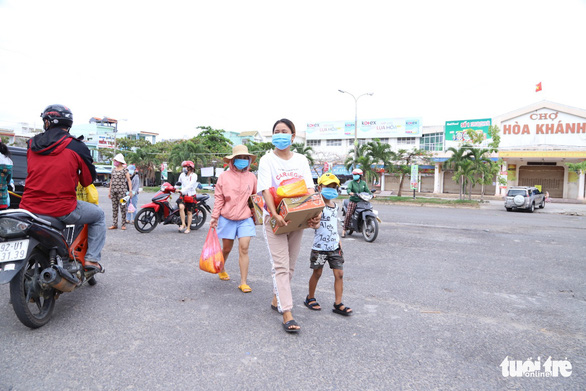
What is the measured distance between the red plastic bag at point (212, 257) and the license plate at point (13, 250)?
5.71 feet

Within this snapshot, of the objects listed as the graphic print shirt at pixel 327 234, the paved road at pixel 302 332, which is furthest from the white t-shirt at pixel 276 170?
the paved road at pixel 302 332

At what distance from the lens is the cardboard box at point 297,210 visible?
322cm

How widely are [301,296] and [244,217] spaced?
1.17 m

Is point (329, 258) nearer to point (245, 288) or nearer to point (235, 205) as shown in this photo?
point (245, 288)

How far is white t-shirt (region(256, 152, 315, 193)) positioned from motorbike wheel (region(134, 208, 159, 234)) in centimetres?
590

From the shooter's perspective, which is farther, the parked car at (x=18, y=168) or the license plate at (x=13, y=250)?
the parked car at (x=18, y=168)

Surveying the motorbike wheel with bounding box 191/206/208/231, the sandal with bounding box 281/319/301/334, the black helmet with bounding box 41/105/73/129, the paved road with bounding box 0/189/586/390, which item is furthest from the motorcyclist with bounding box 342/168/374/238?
the black helmet with bounding box 41/105/73/129

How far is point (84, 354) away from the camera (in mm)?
2818

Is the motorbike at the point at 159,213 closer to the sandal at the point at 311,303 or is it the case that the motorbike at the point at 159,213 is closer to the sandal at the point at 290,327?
the sandal at the point at 311,303

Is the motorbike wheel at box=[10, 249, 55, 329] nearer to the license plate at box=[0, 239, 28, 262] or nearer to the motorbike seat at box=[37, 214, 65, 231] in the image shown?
the license plate at box=[0, 239, 28, 262]

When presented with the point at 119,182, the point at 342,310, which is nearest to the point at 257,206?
the point at 342,310

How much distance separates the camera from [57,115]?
346 cm

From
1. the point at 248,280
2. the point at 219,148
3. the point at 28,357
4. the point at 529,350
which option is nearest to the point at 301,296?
the point at 248,280

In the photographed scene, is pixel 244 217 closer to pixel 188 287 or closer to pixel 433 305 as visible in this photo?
pixel 188 287
